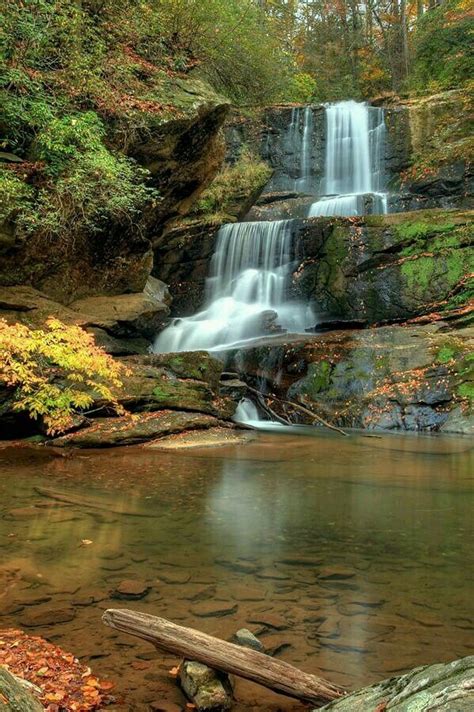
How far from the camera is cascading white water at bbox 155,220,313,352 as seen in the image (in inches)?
652

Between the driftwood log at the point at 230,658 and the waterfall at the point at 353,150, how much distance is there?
20.5m

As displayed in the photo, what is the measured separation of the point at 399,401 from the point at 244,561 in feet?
30.8

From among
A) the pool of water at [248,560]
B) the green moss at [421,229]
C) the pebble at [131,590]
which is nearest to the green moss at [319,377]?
the green moss at [421,229]

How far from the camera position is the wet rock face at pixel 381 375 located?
12664mm

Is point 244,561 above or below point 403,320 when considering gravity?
below

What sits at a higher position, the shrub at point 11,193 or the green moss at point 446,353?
the shrub at point 11,193

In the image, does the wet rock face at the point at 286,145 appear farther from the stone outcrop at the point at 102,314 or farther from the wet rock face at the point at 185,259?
the stone outcrop at the point at 102,314

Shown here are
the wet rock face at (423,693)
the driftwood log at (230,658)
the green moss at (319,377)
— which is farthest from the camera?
the green moss at (319,377)

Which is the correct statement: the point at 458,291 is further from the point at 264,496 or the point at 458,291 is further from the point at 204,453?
the point at 264,496

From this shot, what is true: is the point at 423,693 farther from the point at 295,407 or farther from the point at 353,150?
the point at 353,150

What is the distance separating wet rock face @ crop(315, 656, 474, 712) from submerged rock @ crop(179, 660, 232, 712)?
55 cm

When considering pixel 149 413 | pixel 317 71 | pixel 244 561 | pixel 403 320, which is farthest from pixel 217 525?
pixel 317 71

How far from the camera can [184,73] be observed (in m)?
14.1

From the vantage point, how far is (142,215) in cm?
1338
